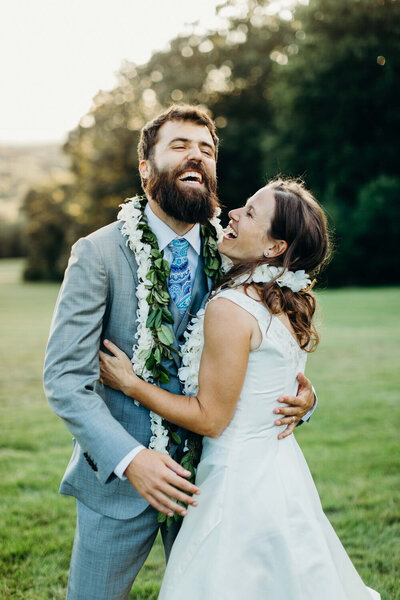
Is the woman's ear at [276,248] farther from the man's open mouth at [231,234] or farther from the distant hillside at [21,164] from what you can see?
the distant hillside at [21,164]

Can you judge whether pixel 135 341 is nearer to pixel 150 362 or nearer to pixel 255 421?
pixel 150 362

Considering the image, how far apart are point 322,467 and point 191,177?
383 cm

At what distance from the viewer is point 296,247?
2.77 metres

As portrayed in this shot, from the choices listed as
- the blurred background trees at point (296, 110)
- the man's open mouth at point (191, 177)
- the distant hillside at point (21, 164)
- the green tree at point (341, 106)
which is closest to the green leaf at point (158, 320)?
the man's open mouth at point (191, 177)

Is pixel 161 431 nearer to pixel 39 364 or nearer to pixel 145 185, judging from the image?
pixel 145 185

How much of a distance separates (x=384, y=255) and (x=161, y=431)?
2726 centimetres

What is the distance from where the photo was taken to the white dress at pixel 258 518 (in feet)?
7.98

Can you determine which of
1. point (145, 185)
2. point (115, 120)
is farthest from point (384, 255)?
point (145, 185)

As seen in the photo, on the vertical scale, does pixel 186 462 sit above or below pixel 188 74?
below

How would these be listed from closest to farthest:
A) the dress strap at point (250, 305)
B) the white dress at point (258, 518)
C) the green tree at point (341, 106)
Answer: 1. the white dress at point (258, 518)
2. the dress strap at point (250, 305)
3. the green tree at point (341, 106)

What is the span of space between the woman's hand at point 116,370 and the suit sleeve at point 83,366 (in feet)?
0.29

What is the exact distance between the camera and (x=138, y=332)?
264cm

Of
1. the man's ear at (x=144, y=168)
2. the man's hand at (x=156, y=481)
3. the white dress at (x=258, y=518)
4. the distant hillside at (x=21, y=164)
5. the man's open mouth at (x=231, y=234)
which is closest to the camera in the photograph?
the man's hand at (x=156, y=481)

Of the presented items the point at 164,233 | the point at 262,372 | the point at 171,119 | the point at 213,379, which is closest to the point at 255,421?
the point at 262,372
